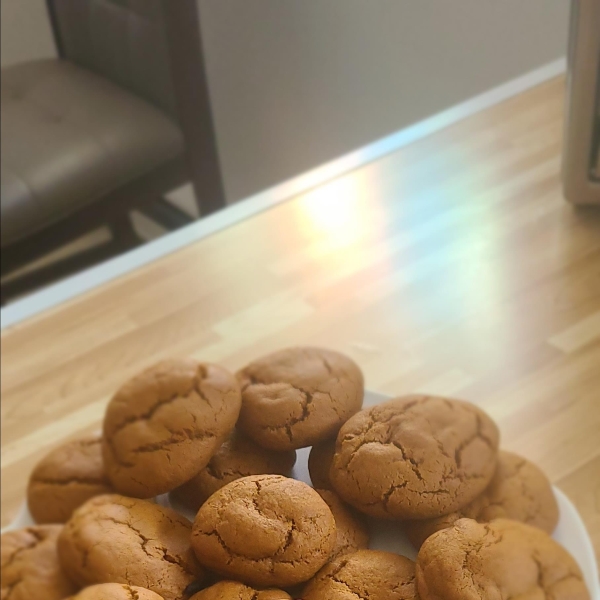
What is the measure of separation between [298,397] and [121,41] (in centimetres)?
118

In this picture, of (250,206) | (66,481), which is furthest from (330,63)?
(66,481)

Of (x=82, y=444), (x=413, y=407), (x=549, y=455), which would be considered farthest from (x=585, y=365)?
(x=82, y=444)

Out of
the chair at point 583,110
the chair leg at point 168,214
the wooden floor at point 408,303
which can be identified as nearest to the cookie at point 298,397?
the wooden floor at point 408,303

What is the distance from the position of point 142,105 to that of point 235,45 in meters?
0.36

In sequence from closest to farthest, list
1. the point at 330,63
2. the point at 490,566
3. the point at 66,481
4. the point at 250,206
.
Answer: the point at 490,566 < the point at 66,481 < the point at 250,206 < the point at 330,63

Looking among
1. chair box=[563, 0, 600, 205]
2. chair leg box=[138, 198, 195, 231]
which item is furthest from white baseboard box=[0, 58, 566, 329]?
chair leg box=[138, 198, 195, 231]

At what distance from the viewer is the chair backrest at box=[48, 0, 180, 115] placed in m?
1.27

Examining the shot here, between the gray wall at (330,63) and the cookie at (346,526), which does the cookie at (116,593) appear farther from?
the gray wall at (330,63)

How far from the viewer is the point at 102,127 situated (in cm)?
127

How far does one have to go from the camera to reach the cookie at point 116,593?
0.26 metres

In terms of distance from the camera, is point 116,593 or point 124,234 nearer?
point 116,593

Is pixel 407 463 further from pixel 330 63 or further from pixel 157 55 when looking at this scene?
pixel 330 63

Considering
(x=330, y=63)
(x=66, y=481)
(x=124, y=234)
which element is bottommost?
(x=124, y=234)

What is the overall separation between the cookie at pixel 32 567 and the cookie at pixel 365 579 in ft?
0.33
